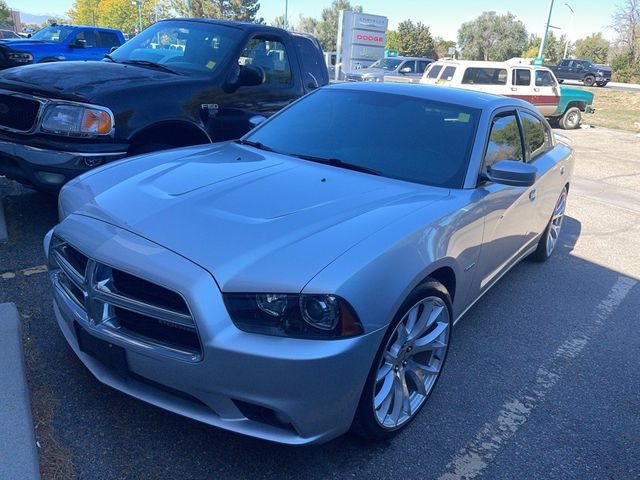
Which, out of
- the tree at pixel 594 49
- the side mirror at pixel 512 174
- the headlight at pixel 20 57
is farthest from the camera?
the tree at pixel 594 49

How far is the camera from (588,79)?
37.6 meters

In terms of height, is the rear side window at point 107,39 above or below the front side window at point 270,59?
above

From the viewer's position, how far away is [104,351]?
2.26m

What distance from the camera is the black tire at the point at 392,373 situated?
228cm

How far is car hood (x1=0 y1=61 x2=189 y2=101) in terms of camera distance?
4.17m

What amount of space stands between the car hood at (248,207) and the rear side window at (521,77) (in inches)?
560

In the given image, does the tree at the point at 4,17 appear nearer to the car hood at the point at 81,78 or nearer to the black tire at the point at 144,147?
the car hood at the point at 81,78

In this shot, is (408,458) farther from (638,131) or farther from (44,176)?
(638,131)

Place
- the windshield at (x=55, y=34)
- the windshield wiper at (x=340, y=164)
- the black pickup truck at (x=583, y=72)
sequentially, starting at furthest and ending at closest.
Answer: the black pickup truck at (x=583, y=72) < the windshield at (x=55, y=34) < the windshield wiper at (x=340, y=164)

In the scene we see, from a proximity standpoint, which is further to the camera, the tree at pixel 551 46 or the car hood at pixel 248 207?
the tree at pixel 551 46

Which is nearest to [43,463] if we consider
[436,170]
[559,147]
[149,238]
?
[149,238]

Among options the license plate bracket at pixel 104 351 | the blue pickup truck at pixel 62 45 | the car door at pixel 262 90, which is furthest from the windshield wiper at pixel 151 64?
the blue pickup truck at pixel 62 45

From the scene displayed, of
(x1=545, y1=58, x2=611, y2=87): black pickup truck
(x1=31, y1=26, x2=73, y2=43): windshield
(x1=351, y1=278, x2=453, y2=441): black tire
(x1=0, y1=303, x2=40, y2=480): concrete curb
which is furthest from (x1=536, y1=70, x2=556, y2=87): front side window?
(x1=545, y1=58, x2=611, y2=87): black pickup truck

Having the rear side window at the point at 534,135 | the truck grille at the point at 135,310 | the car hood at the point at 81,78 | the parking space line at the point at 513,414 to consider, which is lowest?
the parking space line at the point at 513,414
